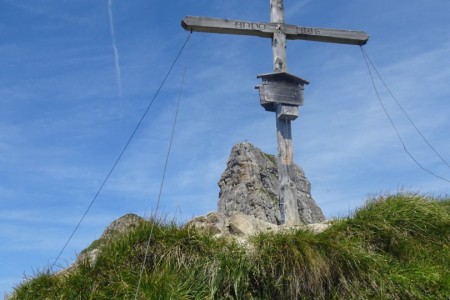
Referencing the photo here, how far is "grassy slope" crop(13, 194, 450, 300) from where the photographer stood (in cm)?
1004

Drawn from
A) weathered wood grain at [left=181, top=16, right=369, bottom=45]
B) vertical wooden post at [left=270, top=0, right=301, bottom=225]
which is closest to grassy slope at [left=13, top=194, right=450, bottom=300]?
vertical wooden post at [left=270, top=0, right=301, bottom=225]

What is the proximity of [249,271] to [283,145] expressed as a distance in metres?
4.88

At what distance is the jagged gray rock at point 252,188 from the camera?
73125 mm

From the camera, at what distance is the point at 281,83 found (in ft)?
48.4

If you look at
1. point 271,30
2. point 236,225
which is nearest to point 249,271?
point 236,225

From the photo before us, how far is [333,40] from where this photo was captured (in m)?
16.3

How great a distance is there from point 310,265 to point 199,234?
7.58ft

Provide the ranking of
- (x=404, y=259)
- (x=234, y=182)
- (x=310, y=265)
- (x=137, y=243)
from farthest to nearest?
(x=234, y=182), (x=404, y=259), (x=137, y=243), (x=310, y=265)

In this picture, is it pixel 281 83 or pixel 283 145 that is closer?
pixel 283 145

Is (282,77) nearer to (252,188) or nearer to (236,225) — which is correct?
(236,225)

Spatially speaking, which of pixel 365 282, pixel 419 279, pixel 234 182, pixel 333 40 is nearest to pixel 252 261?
pixel 365 282

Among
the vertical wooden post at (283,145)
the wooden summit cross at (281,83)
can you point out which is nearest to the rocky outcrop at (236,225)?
the vertical wooden post at (283,145)

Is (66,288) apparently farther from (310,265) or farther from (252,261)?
(310,265)

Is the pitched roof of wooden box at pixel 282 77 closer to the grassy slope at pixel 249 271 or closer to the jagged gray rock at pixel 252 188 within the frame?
the grassy slope at pixel 249 271
